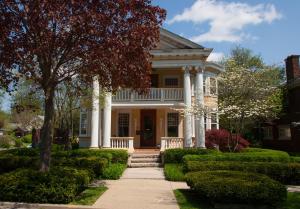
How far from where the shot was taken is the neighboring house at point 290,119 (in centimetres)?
3058

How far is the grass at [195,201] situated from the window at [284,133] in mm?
21168

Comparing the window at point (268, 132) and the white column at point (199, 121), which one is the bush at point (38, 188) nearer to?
the white column at point (199, 121)

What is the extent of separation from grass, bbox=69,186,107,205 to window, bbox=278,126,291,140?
24.0 m

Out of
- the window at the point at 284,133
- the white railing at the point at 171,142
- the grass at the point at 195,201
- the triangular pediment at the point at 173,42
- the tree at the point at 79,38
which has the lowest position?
the grass at the point at 195,201

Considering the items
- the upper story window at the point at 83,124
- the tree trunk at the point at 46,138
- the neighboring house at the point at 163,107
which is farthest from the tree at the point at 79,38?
the upper story window at the point at 83,124

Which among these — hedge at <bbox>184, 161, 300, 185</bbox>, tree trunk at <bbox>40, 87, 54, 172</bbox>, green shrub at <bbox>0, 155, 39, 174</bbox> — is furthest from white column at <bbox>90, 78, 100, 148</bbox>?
tree trunk at <bbox>40, 87, 54, 172</bbox>

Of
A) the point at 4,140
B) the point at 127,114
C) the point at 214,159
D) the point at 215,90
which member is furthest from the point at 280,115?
the point at 4,140

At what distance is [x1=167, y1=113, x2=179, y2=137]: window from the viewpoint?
26.9 m

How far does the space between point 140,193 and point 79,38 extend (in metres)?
5.38

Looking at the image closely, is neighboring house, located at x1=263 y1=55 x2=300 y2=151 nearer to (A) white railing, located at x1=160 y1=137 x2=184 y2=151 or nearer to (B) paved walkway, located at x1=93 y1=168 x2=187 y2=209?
(A) white railing, located at x1=160 y1=137 x2=184 y2=151

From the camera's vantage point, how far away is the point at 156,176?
16.7m

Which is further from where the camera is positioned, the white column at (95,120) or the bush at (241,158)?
the white column at (95,120)

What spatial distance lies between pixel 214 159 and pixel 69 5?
10.4 metres

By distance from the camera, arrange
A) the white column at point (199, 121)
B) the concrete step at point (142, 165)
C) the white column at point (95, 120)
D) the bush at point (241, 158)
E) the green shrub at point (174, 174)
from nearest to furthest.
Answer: the green shrub at point (174, 174)
the bush at point (241, 158)
the concrete step at point (142, 165)
the white column at point (95, 120)
the white column at point (199, 121)
